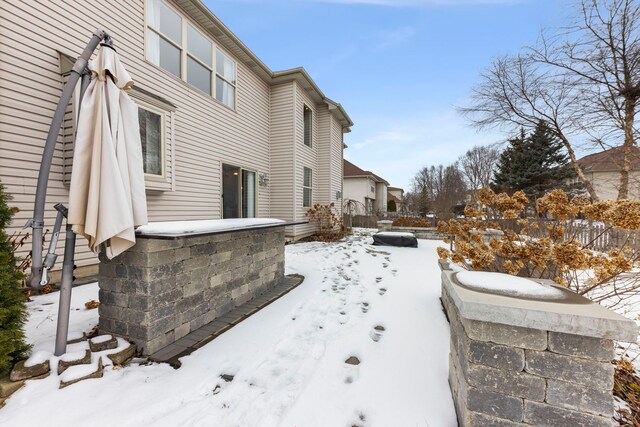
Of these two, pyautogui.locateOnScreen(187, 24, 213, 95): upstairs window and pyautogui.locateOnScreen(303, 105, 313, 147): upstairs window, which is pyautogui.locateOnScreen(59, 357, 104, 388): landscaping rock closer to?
pyautogui.locateOnScreen(187, 24, 213, 95): upstairs window

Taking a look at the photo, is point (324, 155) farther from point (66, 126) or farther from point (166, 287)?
point (166, 287)

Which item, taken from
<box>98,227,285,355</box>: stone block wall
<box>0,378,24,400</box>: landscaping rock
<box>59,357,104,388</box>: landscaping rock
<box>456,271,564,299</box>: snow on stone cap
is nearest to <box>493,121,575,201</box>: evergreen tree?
<box>456,271,564,299</box>: snow on stone cap

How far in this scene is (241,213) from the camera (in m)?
8.48

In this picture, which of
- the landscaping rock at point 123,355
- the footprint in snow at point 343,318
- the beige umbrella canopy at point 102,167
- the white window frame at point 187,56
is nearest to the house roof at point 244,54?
the white window frame at point 187,56

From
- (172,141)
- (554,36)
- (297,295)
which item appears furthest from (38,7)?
(554,36)

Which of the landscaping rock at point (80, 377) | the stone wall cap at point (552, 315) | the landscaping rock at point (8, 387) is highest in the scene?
the stone wall cap at point (552, 315)

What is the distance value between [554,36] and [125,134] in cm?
1284

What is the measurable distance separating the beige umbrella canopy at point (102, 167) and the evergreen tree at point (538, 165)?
20.5m

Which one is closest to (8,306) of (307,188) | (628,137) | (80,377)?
(80,377)

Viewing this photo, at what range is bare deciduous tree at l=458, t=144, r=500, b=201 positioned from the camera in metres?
29.4

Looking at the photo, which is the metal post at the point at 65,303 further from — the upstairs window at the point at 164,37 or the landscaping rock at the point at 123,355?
the upstairs window at the point at 164,37

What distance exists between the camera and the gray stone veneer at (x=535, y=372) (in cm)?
135

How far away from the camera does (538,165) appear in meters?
17.4

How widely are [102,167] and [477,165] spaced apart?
3627cm
